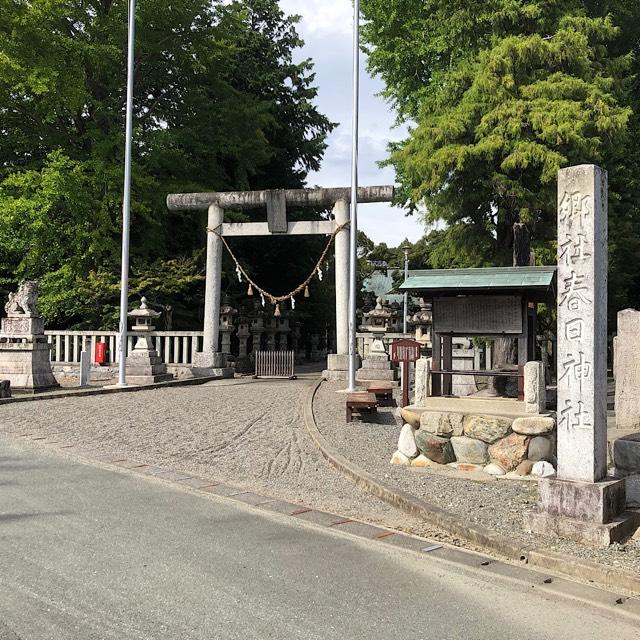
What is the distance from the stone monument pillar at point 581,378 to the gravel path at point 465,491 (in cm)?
24

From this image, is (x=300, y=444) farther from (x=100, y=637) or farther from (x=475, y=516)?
(x=100, y=637)

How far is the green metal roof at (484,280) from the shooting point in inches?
324

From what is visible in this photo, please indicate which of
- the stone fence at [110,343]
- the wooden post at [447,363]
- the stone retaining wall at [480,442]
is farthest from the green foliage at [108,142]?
the stone retaining wall at [480,442]

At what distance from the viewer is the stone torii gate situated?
1950cm

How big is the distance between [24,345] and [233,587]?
1375 cm

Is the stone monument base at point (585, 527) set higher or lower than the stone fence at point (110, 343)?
lower

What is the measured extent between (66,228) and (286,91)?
12901mm

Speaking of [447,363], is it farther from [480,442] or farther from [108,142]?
[108,142]

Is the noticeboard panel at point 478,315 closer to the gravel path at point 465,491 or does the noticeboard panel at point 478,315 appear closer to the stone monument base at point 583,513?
the gravel path at point 465,491

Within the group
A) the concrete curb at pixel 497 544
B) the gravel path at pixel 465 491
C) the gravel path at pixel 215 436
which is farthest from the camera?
the gravel path at pixel 215 436

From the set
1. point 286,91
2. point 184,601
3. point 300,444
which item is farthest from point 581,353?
point 286,91

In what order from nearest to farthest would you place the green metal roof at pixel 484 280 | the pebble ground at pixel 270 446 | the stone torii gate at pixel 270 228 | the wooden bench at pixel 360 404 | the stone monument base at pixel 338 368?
the pebble ground at pixel 270 446 → the green metal roof at pixel 484 280 → the wooden bench at pixel 360 404 → the stone monument base at pixel 338 368 → the stone torii gate at pixel 270 228

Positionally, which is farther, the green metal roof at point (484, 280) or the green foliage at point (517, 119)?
the green foliage at point (517, 119)

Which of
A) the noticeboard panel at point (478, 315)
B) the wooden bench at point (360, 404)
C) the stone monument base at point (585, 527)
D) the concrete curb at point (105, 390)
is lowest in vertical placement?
the stone monument base at point (585, 527)
